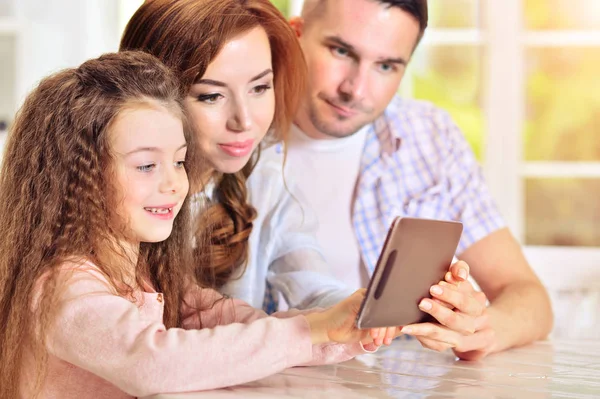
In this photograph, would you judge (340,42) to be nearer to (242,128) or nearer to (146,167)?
(242,128)

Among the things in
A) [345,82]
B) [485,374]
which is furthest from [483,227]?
[485,374]

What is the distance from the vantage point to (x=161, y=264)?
4.79ft

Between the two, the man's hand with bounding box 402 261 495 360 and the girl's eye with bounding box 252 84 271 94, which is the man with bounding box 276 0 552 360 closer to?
the man's hand with bounding box 402 261 495 360

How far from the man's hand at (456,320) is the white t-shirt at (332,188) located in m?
0.58

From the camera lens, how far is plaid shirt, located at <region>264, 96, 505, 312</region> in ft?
6.81

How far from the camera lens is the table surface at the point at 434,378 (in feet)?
3.89

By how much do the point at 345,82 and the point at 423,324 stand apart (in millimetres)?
728

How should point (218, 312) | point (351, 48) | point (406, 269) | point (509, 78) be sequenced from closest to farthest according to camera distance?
1. point (406, 269)
2. point (218, 312)
3. point (351, 48)
4. point (509, 78)

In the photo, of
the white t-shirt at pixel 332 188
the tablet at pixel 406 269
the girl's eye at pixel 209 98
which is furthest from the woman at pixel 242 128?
the tablet at pixel 406 269

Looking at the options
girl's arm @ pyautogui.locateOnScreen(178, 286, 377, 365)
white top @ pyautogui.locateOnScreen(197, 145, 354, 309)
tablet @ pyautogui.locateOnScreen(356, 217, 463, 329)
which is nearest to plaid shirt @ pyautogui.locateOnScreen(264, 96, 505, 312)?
white top @ pyautogui.locateOnScreen(197, 145, 354, 309)

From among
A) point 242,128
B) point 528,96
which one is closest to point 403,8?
point 242,128

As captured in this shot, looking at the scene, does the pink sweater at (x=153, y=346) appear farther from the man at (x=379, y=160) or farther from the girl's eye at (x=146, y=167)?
the man at (x=379, y=160)

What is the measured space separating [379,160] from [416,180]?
105mm

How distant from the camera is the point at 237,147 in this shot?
5.32 feet
